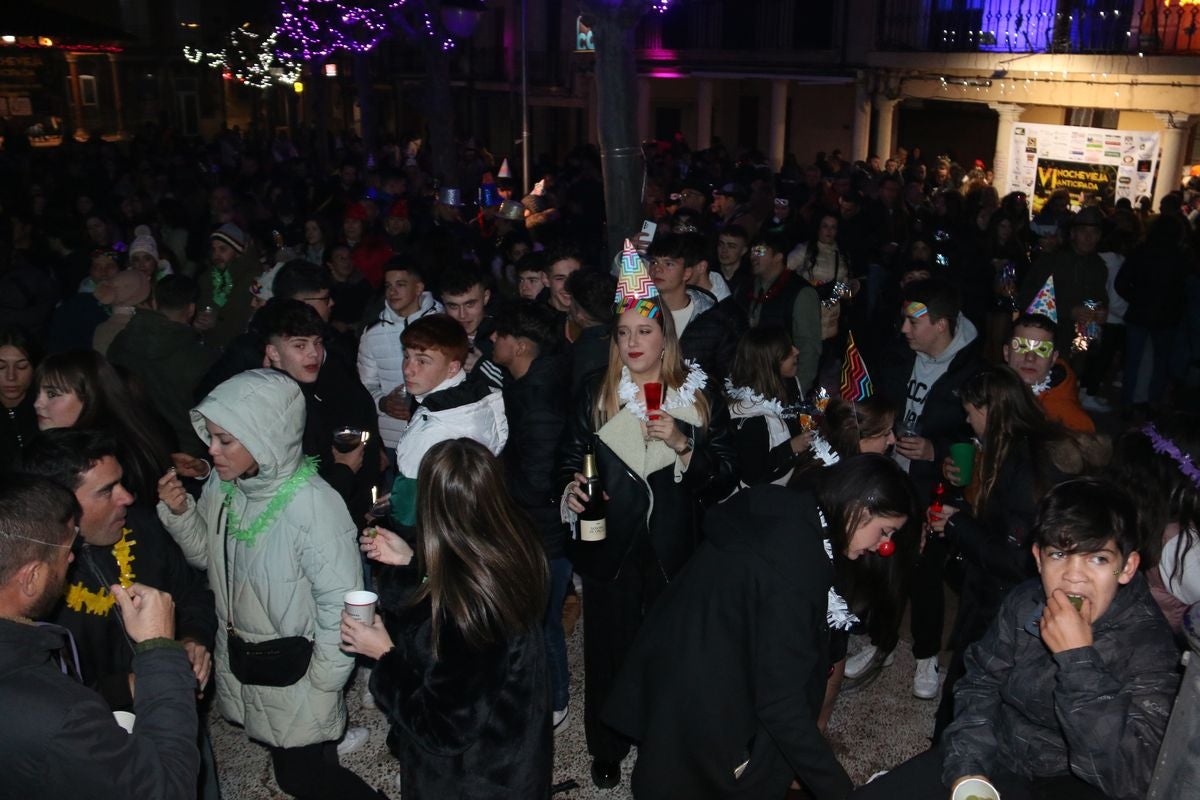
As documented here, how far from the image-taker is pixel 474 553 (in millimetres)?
2797

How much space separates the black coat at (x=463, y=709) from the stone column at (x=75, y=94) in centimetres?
4239

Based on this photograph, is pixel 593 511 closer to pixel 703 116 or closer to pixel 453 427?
pixel 453 427

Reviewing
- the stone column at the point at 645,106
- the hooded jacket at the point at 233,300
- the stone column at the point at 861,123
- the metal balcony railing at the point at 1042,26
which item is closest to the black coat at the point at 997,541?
the hooded jacket at the point at 233,300

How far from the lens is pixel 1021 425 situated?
3941mm

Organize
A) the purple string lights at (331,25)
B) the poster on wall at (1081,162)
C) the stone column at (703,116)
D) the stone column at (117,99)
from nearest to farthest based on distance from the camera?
the poster on wall at (1081,162)
the purple string lights at (331,25)
the stone column at (703,116)
the stone column at (117,99)

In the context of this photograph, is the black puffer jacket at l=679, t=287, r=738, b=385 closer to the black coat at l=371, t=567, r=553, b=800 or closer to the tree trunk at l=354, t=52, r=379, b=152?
the black coat at l=371, t=567, r=553, b=800

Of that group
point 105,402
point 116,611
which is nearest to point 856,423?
point 116,611

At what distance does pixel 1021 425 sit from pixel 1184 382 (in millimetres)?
6081

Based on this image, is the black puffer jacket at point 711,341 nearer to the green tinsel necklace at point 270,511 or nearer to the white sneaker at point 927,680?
the white sneaker at point 927,680

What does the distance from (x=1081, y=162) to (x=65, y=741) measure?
15047mm

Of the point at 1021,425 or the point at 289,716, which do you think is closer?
the point at 289,716

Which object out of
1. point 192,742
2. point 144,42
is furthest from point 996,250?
point 144,42

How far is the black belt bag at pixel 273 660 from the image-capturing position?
330cm

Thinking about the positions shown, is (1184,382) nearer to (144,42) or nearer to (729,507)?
(729,507)
